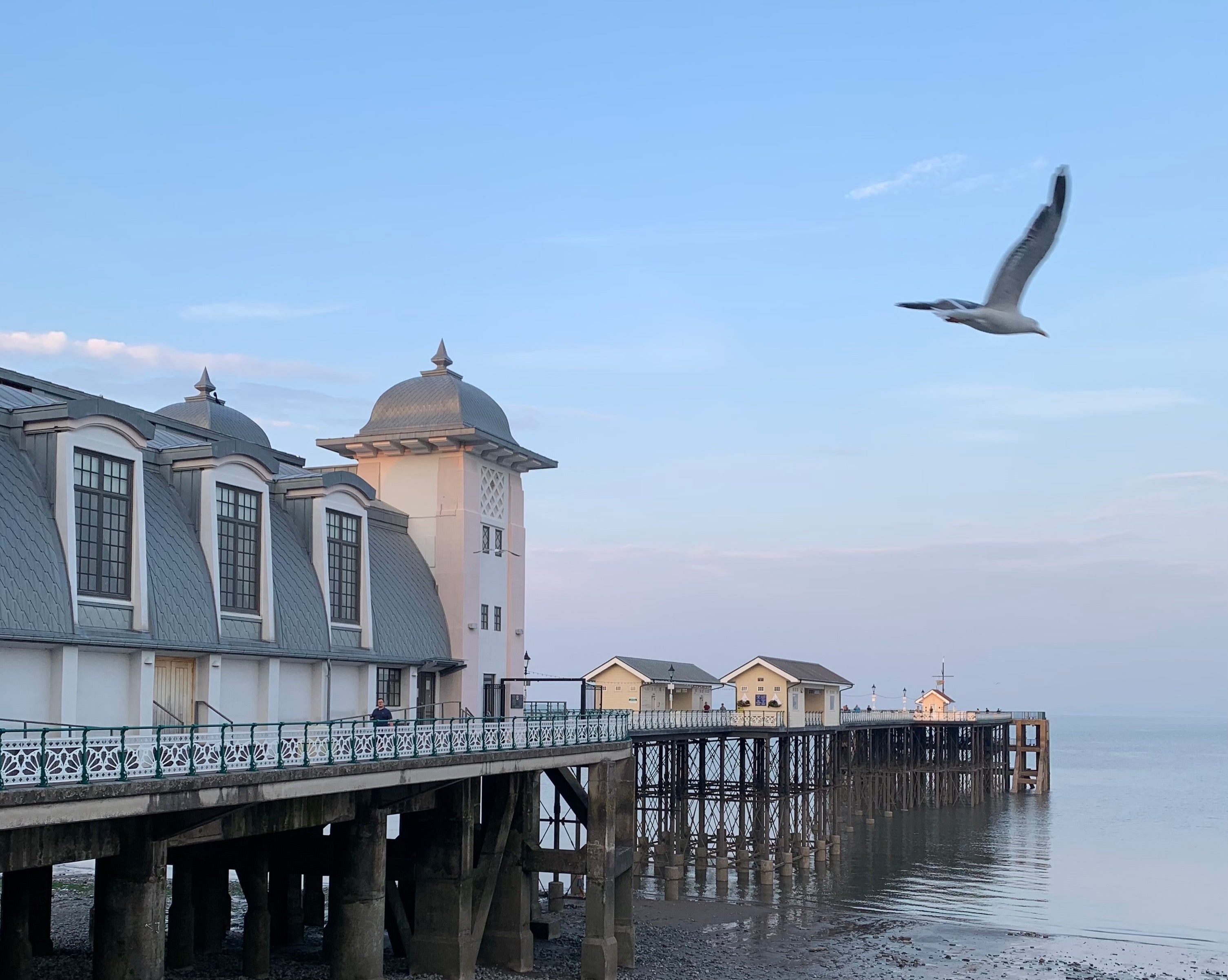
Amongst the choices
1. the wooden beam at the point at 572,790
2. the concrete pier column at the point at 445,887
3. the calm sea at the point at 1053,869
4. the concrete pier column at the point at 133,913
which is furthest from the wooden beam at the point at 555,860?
the calm sea at the point at 1053,869

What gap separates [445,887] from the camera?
25812 millimetres

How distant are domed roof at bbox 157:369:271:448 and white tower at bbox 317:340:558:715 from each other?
23.6 ft

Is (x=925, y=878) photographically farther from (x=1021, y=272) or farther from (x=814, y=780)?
(x=1021, y=272)

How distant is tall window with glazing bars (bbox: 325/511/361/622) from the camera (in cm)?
2850

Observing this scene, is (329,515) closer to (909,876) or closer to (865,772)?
(909,876)

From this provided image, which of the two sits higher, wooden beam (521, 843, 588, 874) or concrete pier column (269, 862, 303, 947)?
wooden beam (521, 843, 588, 874)

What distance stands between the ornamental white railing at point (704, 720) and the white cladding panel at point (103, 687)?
23330 millimetres

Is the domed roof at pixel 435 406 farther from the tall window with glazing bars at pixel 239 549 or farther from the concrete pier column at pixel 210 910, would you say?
the concrete pier column at pixel 210 910

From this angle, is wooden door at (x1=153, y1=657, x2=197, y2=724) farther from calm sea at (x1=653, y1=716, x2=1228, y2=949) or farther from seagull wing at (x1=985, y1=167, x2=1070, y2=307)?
calm sea at (x1=653, y1=716, x2=1228, y2=949)

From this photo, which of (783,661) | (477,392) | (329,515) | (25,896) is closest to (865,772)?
(783,661)

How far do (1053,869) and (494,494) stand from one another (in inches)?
1258

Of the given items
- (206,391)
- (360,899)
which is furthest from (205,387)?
(360,899)

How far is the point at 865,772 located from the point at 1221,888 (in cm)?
2235

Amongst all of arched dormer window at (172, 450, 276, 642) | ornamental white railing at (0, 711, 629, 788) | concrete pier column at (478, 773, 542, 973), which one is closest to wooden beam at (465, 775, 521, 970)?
concrete pier column at (478, 773, 542, 973)
